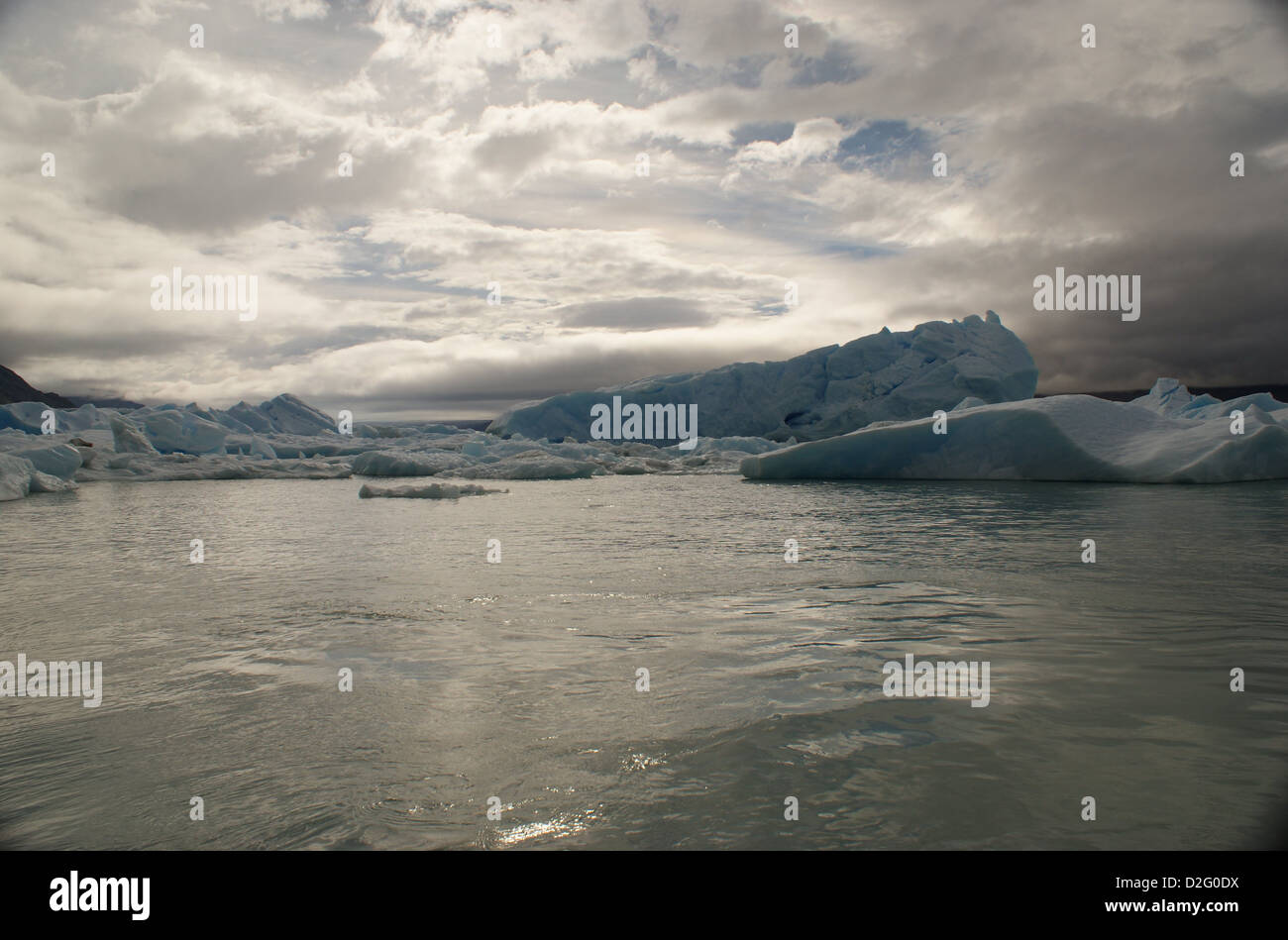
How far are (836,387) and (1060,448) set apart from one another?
62.4ft

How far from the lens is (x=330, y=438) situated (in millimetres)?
34812

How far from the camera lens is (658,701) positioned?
282cm

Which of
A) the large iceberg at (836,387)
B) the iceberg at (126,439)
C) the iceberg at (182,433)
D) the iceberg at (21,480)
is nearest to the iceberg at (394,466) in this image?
the iceberg at (21,480)

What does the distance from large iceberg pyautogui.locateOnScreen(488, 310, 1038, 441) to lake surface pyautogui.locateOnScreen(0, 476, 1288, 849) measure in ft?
80.0

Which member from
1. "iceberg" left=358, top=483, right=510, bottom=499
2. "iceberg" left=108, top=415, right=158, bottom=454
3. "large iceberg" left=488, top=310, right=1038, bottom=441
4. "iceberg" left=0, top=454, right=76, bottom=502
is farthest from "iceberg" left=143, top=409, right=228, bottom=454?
"iceberg" left=358, top=483, right=510, bottom=499

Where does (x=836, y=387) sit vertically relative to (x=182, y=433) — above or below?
above

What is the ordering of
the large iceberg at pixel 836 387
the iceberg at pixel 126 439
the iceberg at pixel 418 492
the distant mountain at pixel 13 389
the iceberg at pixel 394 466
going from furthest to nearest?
1. the distant mountain at pixel 13 389
2. the large iceberg at pixel 836 387
3. the iceberg at pixel 126 439
4. the iceberg at pixel 394 466
5. the iceberg at pixel 418 492

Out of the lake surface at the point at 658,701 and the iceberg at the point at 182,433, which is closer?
the lake surface at the point at 658,701

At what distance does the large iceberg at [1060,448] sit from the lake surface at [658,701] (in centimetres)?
713

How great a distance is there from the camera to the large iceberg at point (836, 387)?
29.9 m

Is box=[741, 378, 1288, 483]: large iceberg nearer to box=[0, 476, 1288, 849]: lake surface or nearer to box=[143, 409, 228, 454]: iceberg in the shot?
box=[0, 476, 1288, 849]: lake surface

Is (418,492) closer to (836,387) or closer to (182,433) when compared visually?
(182,433)

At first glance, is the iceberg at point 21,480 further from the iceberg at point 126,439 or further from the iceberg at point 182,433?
the iceberg at point 182,433

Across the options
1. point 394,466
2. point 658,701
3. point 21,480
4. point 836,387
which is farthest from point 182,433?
point 658,701
